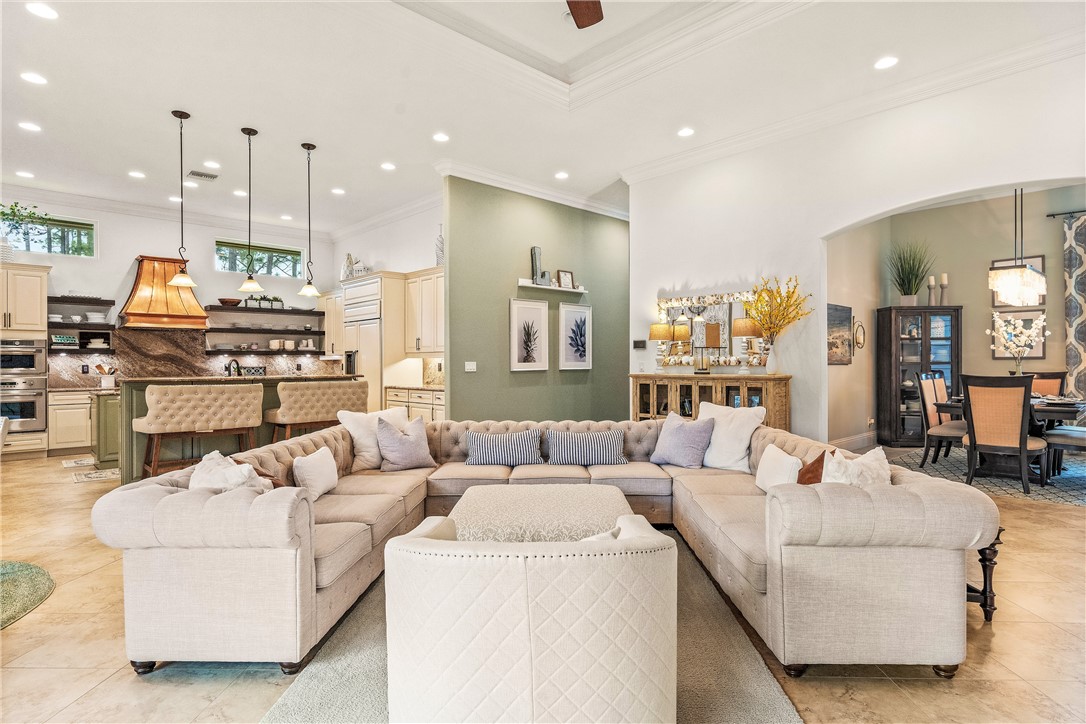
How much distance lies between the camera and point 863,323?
23.7ft

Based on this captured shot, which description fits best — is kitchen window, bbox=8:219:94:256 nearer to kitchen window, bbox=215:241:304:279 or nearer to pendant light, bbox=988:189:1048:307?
kitchen window, bbox=215:241:304:279

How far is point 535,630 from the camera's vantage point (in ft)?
4.30

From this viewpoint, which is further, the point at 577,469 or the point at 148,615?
the point at 577,469

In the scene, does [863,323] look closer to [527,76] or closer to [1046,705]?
[527,76]

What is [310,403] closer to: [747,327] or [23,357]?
[23,357]

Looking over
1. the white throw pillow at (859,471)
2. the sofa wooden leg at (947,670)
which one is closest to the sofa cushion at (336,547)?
the white throw pillow at (859,471)

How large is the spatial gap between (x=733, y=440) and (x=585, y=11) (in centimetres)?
284

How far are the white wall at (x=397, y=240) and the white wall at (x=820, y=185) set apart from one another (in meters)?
2.88

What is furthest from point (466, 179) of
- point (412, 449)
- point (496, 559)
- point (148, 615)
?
point (496, 559)

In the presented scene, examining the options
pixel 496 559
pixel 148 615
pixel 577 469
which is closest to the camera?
pixel 496 559

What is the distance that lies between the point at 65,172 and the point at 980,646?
9.24 m

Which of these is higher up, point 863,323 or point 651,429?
point 863,323

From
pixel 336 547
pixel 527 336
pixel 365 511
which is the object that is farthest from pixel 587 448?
pixel 527 336

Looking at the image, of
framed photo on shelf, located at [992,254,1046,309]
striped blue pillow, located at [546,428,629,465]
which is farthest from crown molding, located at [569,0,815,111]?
framed photo on shelf, located at [992,254,1046,309]
